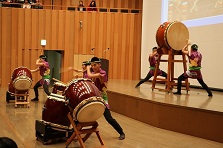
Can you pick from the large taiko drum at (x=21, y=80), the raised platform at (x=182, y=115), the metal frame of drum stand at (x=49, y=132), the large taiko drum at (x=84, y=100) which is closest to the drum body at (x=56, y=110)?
the metal frame of drum stand at (x=49, y=132)

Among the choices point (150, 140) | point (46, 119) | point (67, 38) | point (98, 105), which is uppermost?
point (67, 38)

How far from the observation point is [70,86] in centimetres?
359

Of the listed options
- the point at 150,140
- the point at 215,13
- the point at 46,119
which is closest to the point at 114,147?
the point at 150,140

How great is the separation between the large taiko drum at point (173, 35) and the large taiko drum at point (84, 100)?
3054 mm

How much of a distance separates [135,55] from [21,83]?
6324 millimetres

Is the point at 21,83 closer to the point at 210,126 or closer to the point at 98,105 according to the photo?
the point at 98,105

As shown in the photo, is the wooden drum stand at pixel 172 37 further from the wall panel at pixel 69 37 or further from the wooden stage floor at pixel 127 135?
the wall panel at pixel 69 37

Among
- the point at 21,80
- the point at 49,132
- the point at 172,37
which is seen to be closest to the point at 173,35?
the point at 172,37

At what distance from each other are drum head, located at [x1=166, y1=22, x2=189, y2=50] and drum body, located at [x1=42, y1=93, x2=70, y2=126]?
315 cm

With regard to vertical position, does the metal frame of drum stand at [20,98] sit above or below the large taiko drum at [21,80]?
below

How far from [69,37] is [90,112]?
844 centimetres

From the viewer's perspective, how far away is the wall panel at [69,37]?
11.2 metres

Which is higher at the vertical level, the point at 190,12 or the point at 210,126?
the point at 190,12

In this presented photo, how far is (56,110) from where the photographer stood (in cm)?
384
